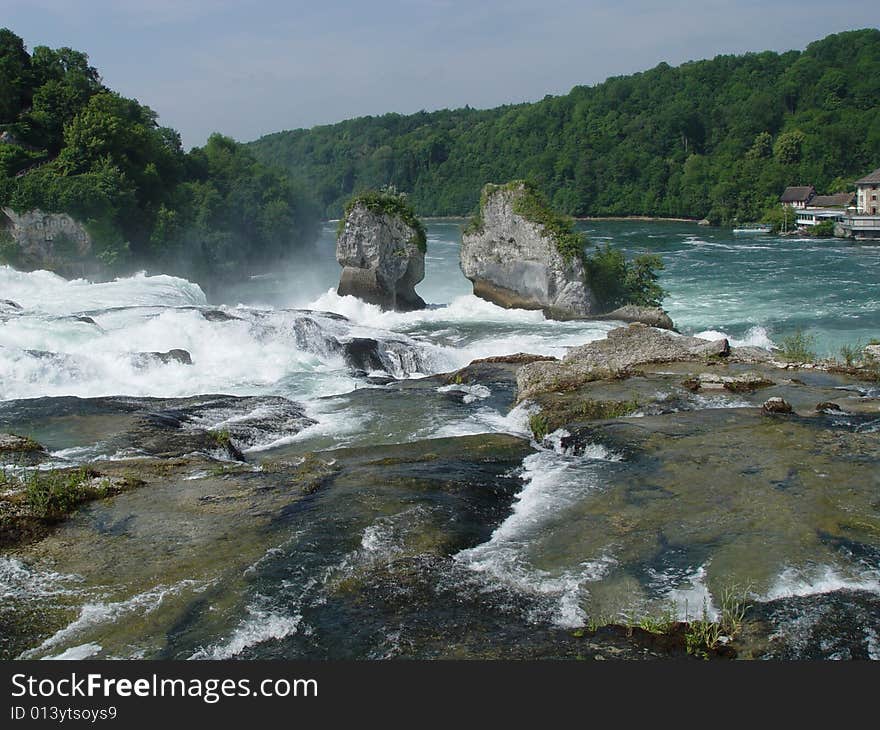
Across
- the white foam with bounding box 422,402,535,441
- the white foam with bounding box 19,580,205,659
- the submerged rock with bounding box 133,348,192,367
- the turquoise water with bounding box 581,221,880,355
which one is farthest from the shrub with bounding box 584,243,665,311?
A: the white foam with bounding box 19,580,205,659

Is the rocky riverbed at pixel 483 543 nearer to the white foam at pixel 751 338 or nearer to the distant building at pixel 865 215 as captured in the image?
the white foam at pixel 751 338

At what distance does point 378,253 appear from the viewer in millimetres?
37156

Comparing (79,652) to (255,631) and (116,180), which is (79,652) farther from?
(116,180)

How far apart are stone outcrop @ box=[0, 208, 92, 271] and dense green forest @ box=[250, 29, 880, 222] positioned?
6960 centimetres

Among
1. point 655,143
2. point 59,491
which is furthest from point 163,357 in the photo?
point 655,143

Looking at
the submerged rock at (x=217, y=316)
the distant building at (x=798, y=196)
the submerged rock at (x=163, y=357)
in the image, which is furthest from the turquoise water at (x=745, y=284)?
the submerged rock at (x=163, y=357)

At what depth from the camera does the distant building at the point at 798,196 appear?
85.5 metres

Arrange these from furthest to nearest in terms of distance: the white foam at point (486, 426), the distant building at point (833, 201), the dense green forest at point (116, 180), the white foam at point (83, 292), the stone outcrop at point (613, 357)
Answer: the distant building at point (833, 201) → the dense green forest at point (116, 180) → the white foam at point (83, 292) → the stone outcrop at point (613, 357) → the white foam at point (486, 426)

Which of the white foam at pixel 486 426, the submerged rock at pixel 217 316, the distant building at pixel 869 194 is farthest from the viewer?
the distant building at pixel 869 194

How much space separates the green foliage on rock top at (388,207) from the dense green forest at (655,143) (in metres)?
63.8

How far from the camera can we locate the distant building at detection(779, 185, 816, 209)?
8550 centimetres

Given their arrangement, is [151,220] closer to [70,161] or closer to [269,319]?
[70,161]

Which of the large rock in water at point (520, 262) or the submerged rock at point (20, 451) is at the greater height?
the large rock in water at point (520, 262)

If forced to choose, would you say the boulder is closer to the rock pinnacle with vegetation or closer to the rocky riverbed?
the rock pinnacle with vegetation
